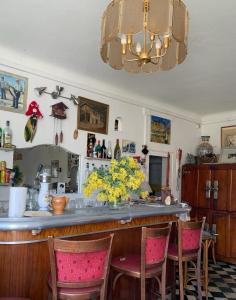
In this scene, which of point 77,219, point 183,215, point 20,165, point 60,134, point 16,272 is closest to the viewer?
point 16,272

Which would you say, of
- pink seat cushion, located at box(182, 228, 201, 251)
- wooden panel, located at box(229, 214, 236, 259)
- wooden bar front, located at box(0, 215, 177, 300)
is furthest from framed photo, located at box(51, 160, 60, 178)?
wooden panel, located at box(229, 214, 236, 259)

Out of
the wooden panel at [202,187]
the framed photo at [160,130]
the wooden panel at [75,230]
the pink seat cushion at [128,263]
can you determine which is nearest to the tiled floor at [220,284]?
the wooden panel at [202,187]

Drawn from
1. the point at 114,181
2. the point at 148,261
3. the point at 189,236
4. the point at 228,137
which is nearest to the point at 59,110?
the point at 114,181

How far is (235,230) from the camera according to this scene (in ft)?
16.7

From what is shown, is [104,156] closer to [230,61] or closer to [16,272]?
[230,61]

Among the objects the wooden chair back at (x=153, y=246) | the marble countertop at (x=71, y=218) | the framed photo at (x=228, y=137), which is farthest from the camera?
the framed photo at (x=228, y=137)

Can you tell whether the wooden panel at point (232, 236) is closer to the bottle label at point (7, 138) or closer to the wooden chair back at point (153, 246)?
the wooden chair back at point (153, 246)

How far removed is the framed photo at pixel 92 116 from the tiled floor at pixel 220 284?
2.61 meters

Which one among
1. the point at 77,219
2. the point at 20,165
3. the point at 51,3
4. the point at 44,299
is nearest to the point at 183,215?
the point at 77,219

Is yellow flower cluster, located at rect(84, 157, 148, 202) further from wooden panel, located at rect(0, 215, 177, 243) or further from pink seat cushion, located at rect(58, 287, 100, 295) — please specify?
pink seat cushion, located at rect(58, 287, 100, 295)

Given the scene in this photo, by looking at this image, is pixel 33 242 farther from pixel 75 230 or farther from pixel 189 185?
pixel 189 185

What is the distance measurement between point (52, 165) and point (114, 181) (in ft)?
5.26

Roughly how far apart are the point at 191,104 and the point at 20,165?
11.4ft

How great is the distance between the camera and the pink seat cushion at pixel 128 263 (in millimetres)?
2325
